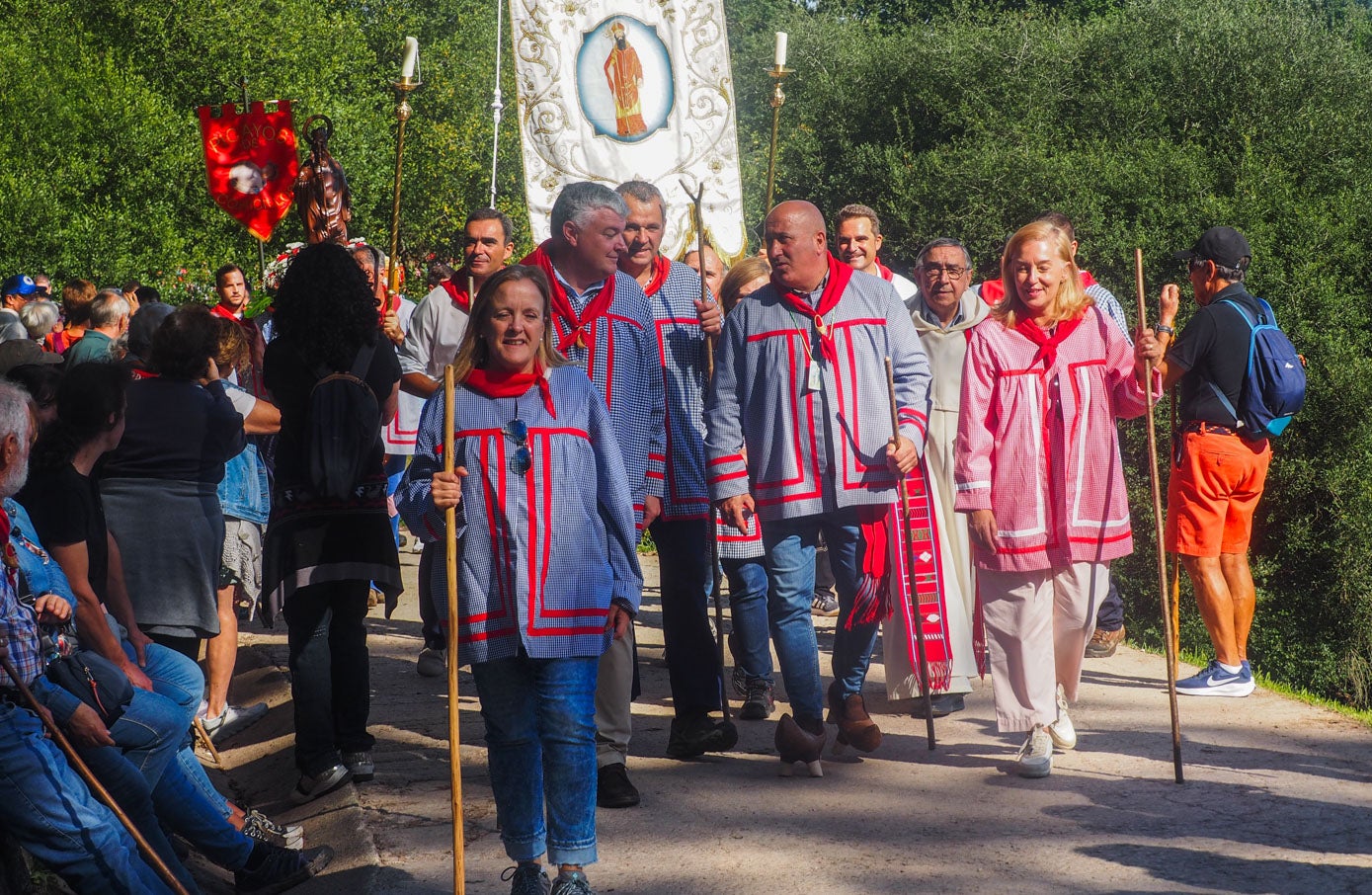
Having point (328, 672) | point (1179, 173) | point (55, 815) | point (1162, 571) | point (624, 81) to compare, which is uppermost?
point (1179, 173)

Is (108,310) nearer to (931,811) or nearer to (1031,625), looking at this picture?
(1031,625)

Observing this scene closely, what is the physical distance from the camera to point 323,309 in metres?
5.82

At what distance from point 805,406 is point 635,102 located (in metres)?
4.11

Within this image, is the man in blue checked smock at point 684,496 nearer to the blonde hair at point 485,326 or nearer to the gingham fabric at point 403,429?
the blonde hair at point 485,326

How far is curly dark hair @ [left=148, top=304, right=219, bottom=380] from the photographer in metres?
5.82

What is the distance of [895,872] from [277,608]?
2570 mm

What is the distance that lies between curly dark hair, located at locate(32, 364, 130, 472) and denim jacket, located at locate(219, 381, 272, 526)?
2.36 meters

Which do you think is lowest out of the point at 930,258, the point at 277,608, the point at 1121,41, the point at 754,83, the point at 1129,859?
the point at 1129,859

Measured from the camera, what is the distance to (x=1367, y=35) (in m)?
20.2

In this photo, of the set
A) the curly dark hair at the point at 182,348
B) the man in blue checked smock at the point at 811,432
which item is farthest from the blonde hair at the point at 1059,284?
the curly dark hair at the point at 182,348

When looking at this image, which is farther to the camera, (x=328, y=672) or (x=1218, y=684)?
(x=1218, y=684)

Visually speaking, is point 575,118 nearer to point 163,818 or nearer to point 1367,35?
point 163,818

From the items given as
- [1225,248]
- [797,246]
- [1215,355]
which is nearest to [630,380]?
[797,246]

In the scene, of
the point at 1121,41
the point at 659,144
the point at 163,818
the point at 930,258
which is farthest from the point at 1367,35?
the point at 163,818
